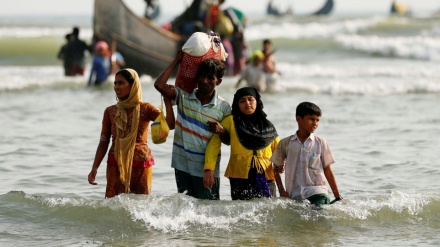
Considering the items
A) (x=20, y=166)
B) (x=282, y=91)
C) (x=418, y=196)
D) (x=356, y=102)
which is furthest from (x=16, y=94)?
(x=418, y=196)

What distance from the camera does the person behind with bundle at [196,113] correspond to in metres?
6.24

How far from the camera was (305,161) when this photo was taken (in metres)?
6.37

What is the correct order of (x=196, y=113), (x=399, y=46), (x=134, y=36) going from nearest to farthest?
(x=196, y=113) < (x=134, y=36) < (x=399, y=46)

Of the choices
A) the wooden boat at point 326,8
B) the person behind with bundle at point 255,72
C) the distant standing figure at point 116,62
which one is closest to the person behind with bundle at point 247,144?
the person behind with bundle at point 255,72

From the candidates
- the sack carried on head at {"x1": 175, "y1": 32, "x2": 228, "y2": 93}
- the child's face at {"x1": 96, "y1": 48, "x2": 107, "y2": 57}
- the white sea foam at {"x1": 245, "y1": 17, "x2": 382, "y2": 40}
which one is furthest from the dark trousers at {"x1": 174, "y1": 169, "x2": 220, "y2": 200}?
the white sea foam at {"x1": 245, "y1": 17, "x2": 382, "y2": 40}

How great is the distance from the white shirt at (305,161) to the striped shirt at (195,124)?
0.44 meters

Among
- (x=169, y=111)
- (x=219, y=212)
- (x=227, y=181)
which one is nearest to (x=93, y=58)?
(x=227, y=181)

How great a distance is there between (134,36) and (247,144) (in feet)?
46.5

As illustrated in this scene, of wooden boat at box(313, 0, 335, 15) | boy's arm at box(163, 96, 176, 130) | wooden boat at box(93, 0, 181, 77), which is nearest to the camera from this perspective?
boy's arm at box(163, 96, 176, 130)

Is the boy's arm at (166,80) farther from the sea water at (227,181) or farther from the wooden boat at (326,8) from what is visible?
the wooden boat at (326,8)

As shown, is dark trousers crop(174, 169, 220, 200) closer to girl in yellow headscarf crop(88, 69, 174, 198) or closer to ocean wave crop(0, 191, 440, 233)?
ocean wave crop(0, 191, 440, 233)

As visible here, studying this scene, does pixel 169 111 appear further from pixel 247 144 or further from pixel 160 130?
pixel 247 144

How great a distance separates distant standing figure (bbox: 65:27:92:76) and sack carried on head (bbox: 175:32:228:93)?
1375 cm

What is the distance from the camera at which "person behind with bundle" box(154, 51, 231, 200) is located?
6.24 metres
